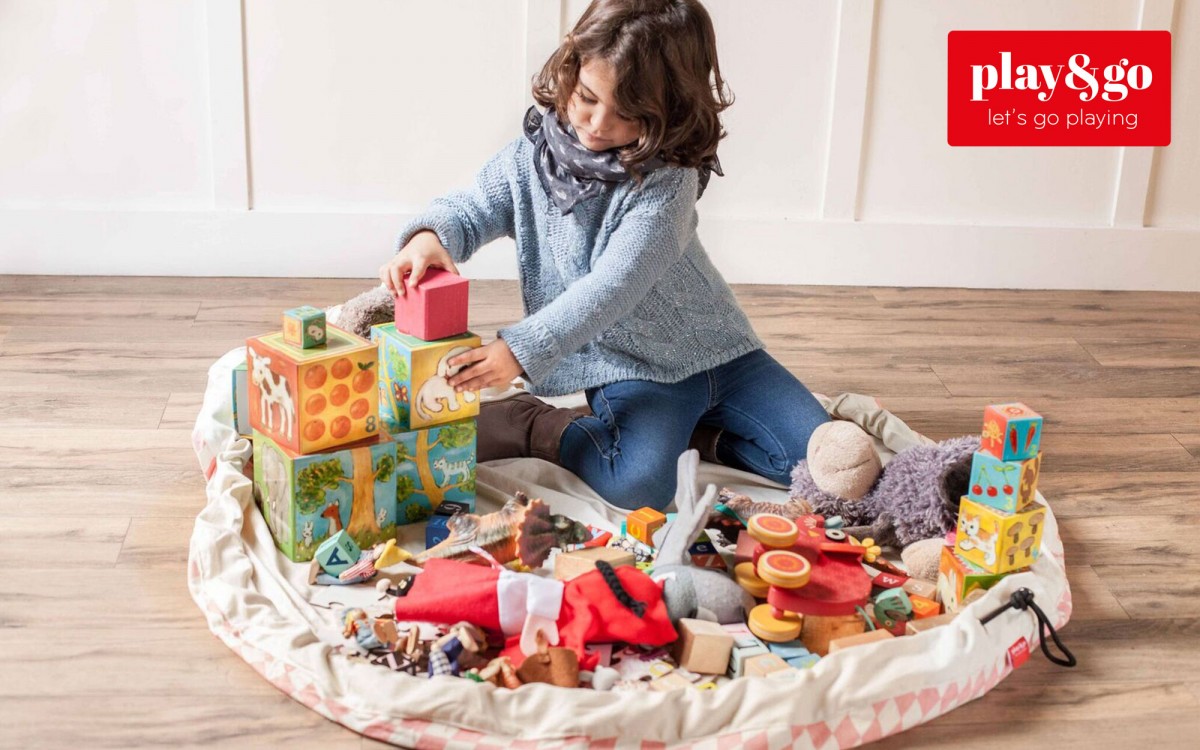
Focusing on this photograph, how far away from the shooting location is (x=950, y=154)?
2.43 meters

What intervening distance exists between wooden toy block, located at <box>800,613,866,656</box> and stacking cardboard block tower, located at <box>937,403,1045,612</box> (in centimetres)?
14

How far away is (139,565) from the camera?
1.38 meters

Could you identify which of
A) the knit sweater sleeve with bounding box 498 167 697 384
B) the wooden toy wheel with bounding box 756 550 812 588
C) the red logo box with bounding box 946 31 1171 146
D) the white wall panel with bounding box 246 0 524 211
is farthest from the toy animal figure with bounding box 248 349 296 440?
the red logo box with bounding box 946 31 1171 146

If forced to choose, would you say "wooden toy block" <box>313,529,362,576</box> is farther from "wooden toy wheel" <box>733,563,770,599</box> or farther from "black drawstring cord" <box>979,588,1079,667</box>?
"black drawstring cord" <box>979,588,1079,667</box>

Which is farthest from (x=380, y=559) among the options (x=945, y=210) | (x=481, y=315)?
(x=945, y=210)

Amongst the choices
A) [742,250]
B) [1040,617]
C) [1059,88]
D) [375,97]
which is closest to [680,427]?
[1040,617]

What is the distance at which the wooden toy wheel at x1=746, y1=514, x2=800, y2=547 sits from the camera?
125 centimetres

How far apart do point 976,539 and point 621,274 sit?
19.7 inches

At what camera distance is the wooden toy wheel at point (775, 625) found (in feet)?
4.04

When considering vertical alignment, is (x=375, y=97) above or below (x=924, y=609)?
above

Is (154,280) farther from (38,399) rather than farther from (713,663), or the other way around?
(713,663)

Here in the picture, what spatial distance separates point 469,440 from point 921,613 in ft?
1.78

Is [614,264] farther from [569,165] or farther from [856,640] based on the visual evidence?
[856,640]

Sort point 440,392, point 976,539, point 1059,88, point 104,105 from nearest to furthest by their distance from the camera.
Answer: point 976,539 → point 440,392 → point 104,105 → point 1059,88
